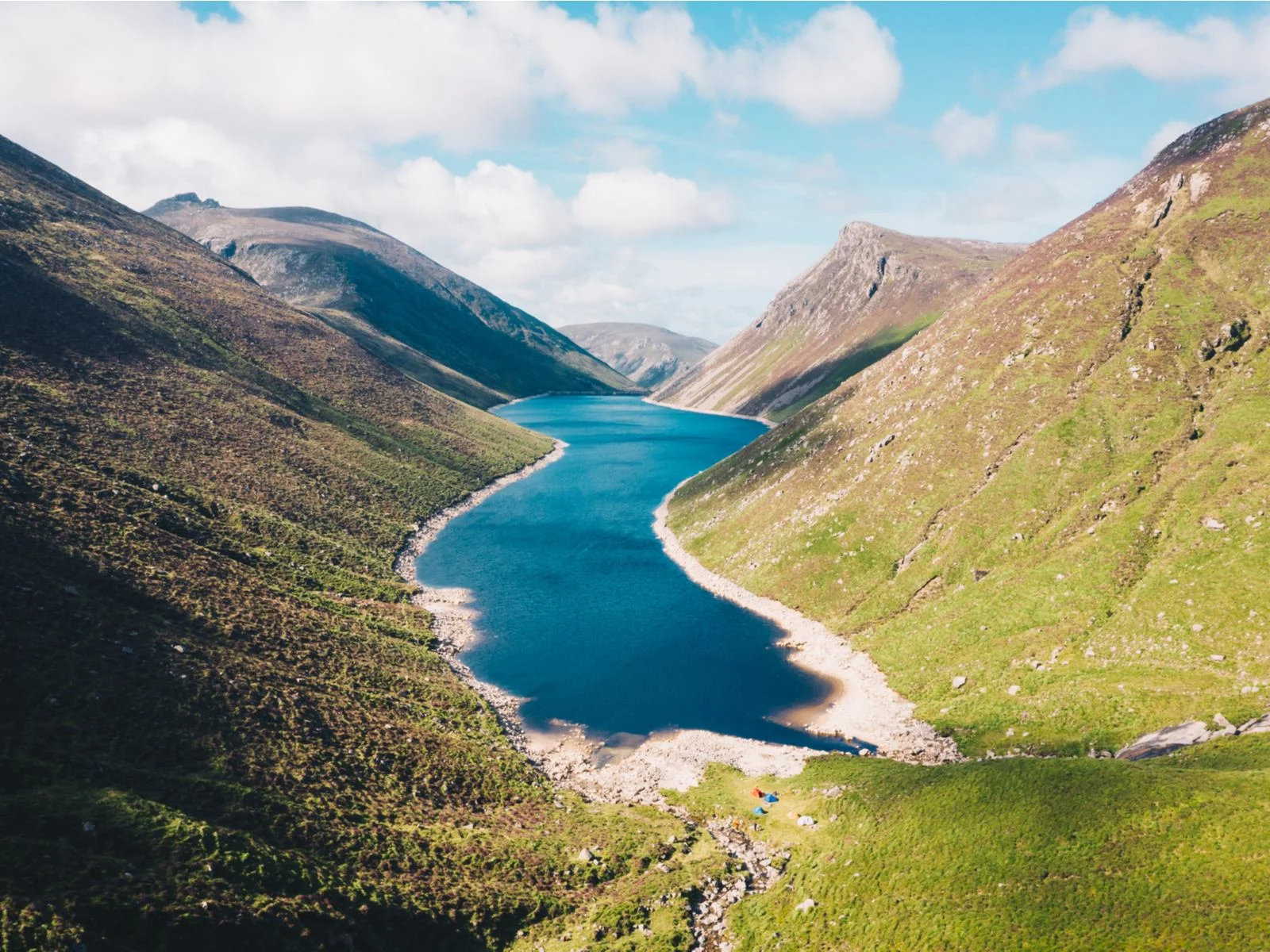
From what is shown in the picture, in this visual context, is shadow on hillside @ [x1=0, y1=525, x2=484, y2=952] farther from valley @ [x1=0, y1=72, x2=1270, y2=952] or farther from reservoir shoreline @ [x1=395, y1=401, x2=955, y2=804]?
reservoir shoreline @ [x1=395, y1=401, x2=955, y2=804]

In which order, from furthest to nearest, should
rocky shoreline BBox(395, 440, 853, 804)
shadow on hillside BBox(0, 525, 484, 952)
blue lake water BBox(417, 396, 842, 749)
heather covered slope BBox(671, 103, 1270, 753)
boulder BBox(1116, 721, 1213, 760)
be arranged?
blue lake water BBox(417, 396, 842, 749), rocky shoreline BBox(395, 440, 853, 804), heather covered slope BBox(671, 103, 1270, 753), boulder BBox(1116, 721, 1213, 760), shadow on hillside BBox(0, 525, 484, 952)

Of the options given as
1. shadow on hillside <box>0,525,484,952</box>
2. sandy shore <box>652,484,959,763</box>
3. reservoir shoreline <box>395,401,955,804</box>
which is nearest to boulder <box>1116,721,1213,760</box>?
sandy shore <box>652,484,959,763</box>

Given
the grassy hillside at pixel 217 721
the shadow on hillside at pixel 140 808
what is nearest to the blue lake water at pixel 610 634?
the grassy hillside at pixel 217 721

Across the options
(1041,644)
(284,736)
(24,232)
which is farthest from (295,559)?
(24,232)

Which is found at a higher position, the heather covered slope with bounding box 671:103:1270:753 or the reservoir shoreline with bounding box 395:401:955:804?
the heather covered slope with bounding box 671:103:1270:753

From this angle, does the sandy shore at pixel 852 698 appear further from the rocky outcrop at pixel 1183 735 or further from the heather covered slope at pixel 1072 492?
the rocky outcrop at pixel 1183 735

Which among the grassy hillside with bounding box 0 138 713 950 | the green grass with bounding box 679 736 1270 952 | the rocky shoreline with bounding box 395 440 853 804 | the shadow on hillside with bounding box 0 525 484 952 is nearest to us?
the shadow on hillside with bounding box 0 525 484 952

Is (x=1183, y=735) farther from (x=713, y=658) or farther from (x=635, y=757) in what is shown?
(x=713, y=658)

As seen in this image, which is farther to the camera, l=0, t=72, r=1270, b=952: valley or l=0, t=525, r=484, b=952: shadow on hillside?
l=0, t=72, r=1270, b=952: valley
